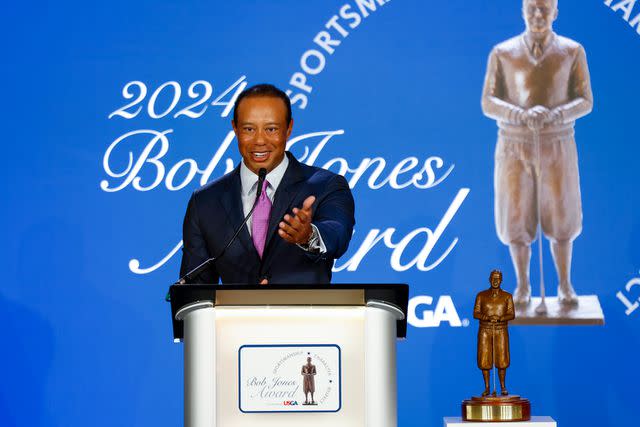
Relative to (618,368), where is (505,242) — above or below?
above

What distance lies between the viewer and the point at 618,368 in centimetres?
482

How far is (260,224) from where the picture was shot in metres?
3.70

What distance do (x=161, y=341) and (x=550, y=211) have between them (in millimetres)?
1840

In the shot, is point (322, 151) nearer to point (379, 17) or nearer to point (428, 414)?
point (379, 17)

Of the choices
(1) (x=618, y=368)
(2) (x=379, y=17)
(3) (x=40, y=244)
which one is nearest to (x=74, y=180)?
(3) (x=40, y=244)

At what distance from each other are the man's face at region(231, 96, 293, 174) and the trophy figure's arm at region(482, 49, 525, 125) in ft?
4.75

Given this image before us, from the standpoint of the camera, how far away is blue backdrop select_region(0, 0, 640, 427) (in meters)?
4.85

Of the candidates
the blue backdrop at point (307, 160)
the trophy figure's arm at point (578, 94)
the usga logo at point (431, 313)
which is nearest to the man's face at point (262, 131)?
the blue backdrop at point (307, 160)

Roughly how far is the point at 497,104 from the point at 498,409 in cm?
181

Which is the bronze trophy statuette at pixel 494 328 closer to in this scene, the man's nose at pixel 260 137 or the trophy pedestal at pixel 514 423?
the trophy pedestal at pixel 514 423

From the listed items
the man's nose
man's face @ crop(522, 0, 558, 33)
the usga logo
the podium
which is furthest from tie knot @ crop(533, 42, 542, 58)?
the podium

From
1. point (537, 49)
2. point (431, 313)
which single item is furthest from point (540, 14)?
point (431, 313)

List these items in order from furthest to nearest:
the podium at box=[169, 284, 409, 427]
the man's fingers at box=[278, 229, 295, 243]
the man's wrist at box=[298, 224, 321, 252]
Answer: the man's wrist at box=[298, 224, 321, 252]
the man's fingers at box=[278, 229, 295, 243]
the podium at box=[169, 284, 409, 427]

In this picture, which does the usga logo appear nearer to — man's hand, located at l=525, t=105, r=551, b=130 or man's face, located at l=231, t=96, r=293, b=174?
man's hand, located at l=525, t=105, r=551, b=130
